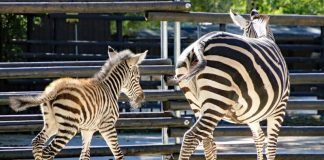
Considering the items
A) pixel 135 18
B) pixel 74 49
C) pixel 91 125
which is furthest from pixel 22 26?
pixel 91 125

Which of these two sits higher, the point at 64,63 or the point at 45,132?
the point at 64,63

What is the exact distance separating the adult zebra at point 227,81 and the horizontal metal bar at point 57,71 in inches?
68.5

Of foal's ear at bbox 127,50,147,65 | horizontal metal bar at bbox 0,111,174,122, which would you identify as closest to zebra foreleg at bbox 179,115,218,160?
foal's ear at bbox 127,50,147,65

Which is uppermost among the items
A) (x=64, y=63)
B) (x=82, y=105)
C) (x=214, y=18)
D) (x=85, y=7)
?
(x=85, y=7)

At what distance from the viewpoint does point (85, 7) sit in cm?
911

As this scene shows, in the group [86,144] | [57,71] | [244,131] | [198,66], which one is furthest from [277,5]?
[198,66]

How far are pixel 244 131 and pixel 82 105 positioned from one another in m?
2.55

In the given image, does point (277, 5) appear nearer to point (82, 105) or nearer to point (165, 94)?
point (165, 94)

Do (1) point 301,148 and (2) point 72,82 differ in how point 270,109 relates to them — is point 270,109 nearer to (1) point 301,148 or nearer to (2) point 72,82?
(2) point 72,82

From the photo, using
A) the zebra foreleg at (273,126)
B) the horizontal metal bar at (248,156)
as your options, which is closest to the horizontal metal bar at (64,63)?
the horizontal metal bar at (248,156)

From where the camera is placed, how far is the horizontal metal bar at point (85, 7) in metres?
9.03

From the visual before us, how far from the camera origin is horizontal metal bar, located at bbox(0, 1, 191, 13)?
29.6 ft

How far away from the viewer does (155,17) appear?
9188 mm

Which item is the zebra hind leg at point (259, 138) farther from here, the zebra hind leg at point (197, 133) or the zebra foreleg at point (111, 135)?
the zebra hind leg at point (197, 133)
